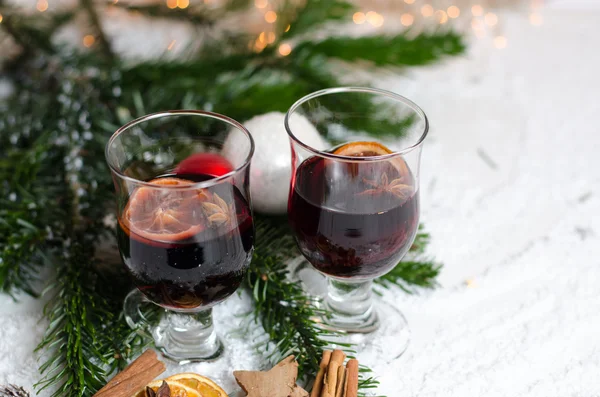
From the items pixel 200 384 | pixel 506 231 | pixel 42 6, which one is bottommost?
pixel 506 231

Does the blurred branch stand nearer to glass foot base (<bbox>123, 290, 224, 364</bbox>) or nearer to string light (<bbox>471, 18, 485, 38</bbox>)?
glass foot base (<bbox>123, 290, 224, 364</bbox>)

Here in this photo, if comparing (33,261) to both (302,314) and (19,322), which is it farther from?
(302,314)

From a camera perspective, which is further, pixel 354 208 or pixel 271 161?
pixel 271 161

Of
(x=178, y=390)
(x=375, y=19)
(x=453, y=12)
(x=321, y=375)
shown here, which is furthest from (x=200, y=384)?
(x=453, y=12)

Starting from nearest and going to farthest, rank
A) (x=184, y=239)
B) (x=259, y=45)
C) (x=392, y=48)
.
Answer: (x=184, y=239) < (x=392, y=48) < (x=259, y=45)

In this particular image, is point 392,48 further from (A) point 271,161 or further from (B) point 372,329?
(B) point 372,329

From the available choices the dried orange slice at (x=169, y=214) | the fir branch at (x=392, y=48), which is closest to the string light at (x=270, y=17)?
the fir branch at (x=392, y=48)

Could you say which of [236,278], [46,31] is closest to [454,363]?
[236,278]
